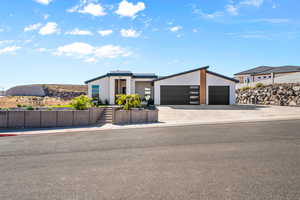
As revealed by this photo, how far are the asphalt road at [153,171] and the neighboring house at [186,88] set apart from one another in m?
16.6

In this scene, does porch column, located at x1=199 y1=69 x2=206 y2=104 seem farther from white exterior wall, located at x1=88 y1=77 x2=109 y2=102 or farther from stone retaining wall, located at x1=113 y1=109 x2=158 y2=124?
white exterior wall, located at x1=88 y1=77 x2=109 y2=102

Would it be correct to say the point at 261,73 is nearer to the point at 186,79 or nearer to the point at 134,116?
the point at 186,79

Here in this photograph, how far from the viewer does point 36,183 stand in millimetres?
4281

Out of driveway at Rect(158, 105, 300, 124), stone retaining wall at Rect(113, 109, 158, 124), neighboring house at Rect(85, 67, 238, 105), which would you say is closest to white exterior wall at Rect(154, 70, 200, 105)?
neighboring house at Rect(85, 67, 238, 105)

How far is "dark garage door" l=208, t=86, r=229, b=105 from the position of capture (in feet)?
80.7

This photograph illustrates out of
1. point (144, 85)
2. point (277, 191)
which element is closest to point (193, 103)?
point (144, 85)

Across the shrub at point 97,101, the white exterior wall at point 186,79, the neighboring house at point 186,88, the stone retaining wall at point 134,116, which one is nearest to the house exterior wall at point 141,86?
the neighboring house at point 186,88

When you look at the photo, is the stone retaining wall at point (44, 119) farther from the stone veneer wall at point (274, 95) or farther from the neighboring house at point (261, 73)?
the neighboring house at point (261, 73)

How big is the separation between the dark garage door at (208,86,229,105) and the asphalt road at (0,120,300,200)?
1711 centimetres

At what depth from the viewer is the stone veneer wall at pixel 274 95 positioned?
24.2 metres

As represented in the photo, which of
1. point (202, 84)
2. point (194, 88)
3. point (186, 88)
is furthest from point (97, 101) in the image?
point (202, 84)

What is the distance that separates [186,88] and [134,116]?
1186cm

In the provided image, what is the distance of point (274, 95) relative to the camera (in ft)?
87.6

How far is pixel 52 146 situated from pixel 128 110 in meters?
7.43
